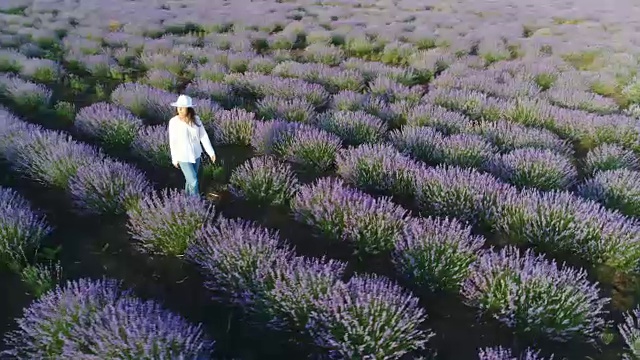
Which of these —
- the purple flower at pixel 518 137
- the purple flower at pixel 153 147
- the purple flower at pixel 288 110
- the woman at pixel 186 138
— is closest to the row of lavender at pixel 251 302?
the woman at pixel 186 138

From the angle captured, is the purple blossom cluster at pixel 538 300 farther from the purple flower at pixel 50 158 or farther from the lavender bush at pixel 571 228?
the purple flower at pixel 50 158

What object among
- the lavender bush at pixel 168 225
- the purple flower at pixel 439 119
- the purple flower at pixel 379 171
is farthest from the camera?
the purple flower at pixel 439 119

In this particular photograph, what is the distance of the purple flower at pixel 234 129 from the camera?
255 inches

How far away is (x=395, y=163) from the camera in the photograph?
5.38 metres

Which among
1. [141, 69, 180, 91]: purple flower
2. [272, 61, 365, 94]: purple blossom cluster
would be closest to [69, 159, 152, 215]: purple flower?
[141, 69, 180, 91]: purple flower

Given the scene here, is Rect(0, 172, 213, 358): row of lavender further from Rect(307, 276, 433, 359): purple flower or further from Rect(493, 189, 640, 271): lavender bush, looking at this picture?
Rect(493, 189, 640, 271): lavender bush

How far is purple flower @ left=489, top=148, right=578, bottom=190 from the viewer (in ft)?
17.7

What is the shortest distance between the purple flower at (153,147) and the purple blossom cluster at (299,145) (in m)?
1.18

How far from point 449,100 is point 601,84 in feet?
15.2

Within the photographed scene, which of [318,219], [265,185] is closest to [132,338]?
[318,219]

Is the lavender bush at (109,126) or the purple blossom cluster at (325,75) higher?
the purple blossom cluster at (325,75)

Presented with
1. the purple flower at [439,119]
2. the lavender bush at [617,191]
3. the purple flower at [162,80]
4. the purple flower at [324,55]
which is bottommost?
the lavender bush at [617,191]

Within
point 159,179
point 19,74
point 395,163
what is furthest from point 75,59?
point 395,163

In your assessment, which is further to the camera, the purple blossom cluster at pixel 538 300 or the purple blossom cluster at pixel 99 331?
the purple blossom cluster at pixel 538 300
